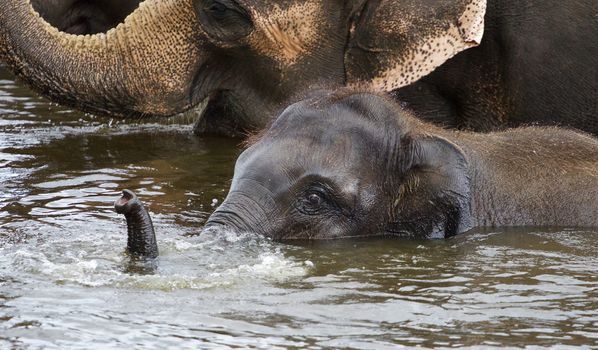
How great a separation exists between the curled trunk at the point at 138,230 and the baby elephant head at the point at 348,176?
0.63 m

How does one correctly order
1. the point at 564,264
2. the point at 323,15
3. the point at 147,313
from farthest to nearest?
the point at 323,15 < the point at 564,264 < the point at 147,313

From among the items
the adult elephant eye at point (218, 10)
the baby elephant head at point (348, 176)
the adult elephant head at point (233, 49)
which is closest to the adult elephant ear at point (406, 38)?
the adult elephant head at point (233, 49)

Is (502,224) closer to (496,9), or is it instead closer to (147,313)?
(496,9)

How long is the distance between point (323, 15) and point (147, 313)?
3.08 metres

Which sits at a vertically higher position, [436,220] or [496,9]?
[496,9]

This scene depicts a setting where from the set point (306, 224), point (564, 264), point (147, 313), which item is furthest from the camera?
point (306, 224)

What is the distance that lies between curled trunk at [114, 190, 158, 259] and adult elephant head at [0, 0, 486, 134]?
1.97 metres

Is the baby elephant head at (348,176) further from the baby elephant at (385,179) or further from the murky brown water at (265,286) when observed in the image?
the murky brown water at (265,286)

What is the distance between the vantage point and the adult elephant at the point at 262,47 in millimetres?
8836

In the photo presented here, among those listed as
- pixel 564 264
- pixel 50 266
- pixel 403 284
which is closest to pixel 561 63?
pixel 564 264

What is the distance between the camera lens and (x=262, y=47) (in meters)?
8.92

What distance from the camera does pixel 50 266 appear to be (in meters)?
7.01

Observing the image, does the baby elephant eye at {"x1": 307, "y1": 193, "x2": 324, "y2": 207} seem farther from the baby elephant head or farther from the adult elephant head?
the adult elephant head

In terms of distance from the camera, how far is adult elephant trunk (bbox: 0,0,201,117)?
881cm
